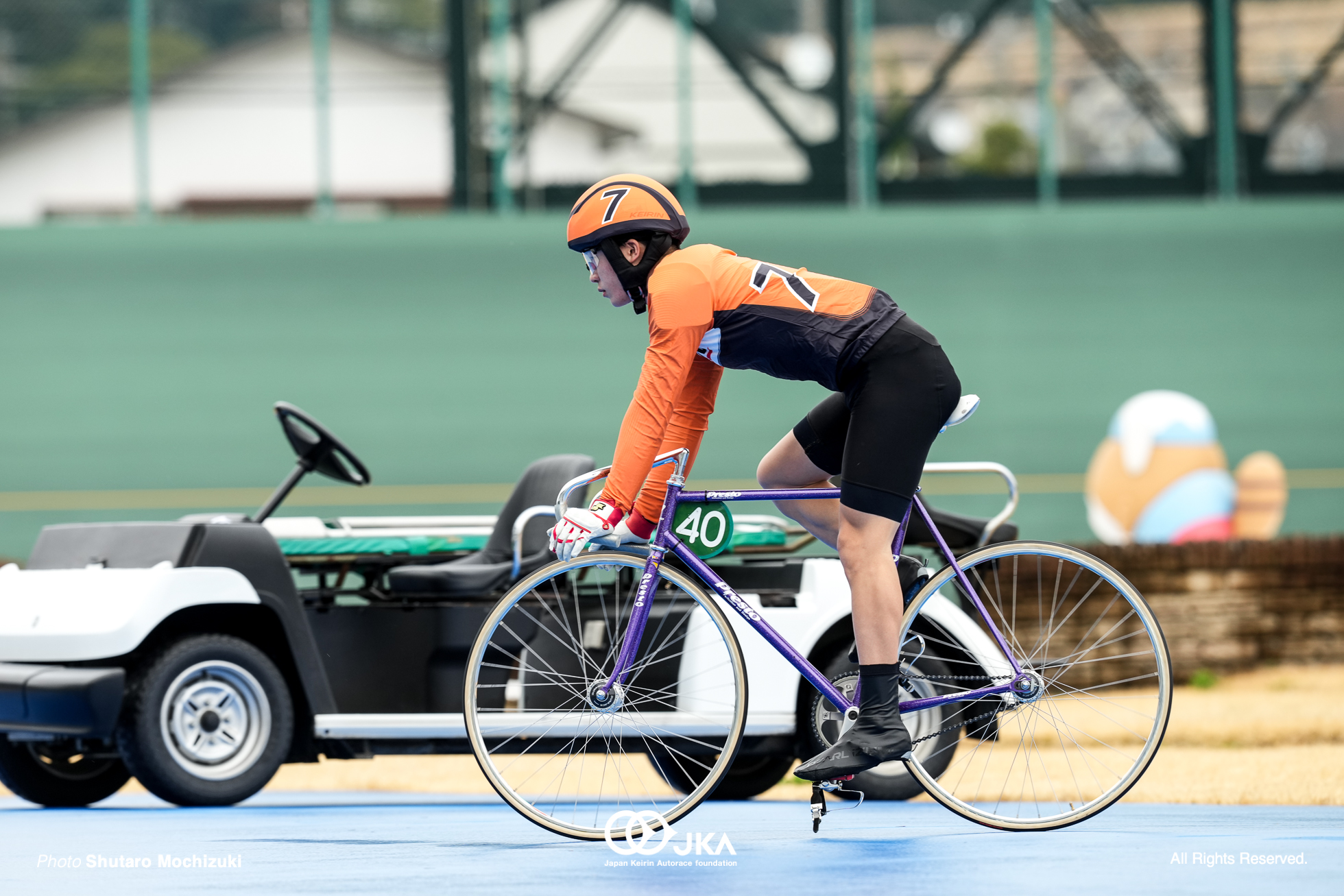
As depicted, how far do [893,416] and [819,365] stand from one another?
0.76 ft

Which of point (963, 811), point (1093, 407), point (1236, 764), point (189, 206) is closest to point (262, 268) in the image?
point (189, 206)

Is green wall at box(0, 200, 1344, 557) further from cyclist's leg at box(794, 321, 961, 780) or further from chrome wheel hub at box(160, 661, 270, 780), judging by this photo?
cyclist's leg at box(794, 321, 961, 780)

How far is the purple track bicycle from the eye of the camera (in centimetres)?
452

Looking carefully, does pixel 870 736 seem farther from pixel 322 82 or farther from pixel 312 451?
pixel 322 82

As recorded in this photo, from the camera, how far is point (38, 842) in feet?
15.7

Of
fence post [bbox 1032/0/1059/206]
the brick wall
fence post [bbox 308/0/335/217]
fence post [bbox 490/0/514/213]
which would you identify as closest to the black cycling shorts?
the brick wall

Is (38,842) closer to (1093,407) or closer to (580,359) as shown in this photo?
(580,359)

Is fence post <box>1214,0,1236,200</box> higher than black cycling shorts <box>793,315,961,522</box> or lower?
higher

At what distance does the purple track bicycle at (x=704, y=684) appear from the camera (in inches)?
178

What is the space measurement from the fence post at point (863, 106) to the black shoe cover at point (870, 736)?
11407mm

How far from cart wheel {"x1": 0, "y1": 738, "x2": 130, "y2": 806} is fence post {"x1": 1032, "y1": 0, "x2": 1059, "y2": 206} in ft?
36.8

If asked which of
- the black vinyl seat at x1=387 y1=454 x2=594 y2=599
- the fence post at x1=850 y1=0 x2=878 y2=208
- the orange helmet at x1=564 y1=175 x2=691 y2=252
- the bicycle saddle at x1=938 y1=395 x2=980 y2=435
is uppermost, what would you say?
the fence post at x1=850 y1=0 x2=878 y2=208

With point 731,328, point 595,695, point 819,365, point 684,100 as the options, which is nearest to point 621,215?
point 731,328

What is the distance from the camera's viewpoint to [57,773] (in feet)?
20.6
